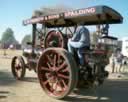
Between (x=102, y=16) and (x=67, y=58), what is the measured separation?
1802 millimetres

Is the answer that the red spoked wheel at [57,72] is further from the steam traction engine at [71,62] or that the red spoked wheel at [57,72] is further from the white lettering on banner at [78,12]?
the white lettering on banner at [78,12]

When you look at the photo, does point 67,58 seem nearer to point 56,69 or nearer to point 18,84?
point 56,69

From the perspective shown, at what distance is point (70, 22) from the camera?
8617mm

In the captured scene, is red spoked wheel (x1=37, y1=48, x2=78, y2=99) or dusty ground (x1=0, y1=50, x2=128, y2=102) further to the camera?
dusty ground (x1=0, y1=50, x2=128, y2=102)

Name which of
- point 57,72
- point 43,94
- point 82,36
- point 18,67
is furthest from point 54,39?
point 18,67

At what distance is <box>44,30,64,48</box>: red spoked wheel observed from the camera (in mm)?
7961

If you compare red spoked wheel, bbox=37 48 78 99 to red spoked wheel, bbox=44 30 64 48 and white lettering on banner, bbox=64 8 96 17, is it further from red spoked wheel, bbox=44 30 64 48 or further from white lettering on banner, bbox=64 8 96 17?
white lettering on banner, bbox=64 8 96 17

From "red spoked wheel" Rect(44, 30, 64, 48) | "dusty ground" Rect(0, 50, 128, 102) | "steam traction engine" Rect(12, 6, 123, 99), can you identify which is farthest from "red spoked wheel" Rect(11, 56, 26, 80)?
"steam traction engine" Rect(12, 6, 123, 99)

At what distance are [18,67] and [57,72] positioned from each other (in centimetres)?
322

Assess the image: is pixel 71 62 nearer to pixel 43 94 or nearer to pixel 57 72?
pixel 57 72

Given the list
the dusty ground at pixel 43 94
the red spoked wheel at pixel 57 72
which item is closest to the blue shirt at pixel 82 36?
the red spoked wheel at pixel 57 72

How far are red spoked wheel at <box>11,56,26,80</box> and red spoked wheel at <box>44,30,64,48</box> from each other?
1557 millimetres

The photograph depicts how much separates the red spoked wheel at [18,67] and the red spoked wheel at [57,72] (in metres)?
2.17

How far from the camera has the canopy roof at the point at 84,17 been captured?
667 centimetres
